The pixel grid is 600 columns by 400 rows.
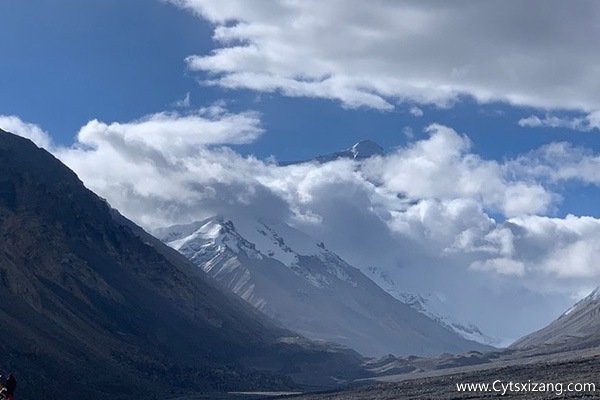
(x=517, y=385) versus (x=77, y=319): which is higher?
(x=77, y=319)

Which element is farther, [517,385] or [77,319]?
[77,319]

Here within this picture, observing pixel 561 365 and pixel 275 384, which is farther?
pixel 275 384

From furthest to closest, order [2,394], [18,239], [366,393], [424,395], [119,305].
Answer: [119,305] → [18,239] → [366,393] → [424,395] → [2,394]

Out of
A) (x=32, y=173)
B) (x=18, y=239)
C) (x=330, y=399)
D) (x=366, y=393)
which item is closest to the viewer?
(x=330, y=399)

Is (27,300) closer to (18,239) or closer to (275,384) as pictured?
(18,239)

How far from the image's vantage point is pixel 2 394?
41.9 metres

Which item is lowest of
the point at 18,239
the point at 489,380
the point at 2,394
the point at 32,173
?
the point at 2,394

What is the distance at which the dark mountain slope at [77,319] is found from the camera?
114 meters

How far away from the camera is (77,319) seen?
477 feet

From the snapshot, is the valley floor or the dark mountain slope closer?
the valley floor

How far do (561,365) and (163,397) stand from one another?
4735 centimetres

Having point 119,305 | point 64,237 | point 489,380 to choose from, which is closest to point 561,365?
point 489,380

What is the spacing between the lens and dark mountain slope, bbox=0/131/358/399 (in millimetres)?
113938

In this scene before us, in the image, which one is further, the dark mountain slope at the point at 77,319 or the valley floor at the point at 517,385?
the dark mountain slope at the point at 77,319
